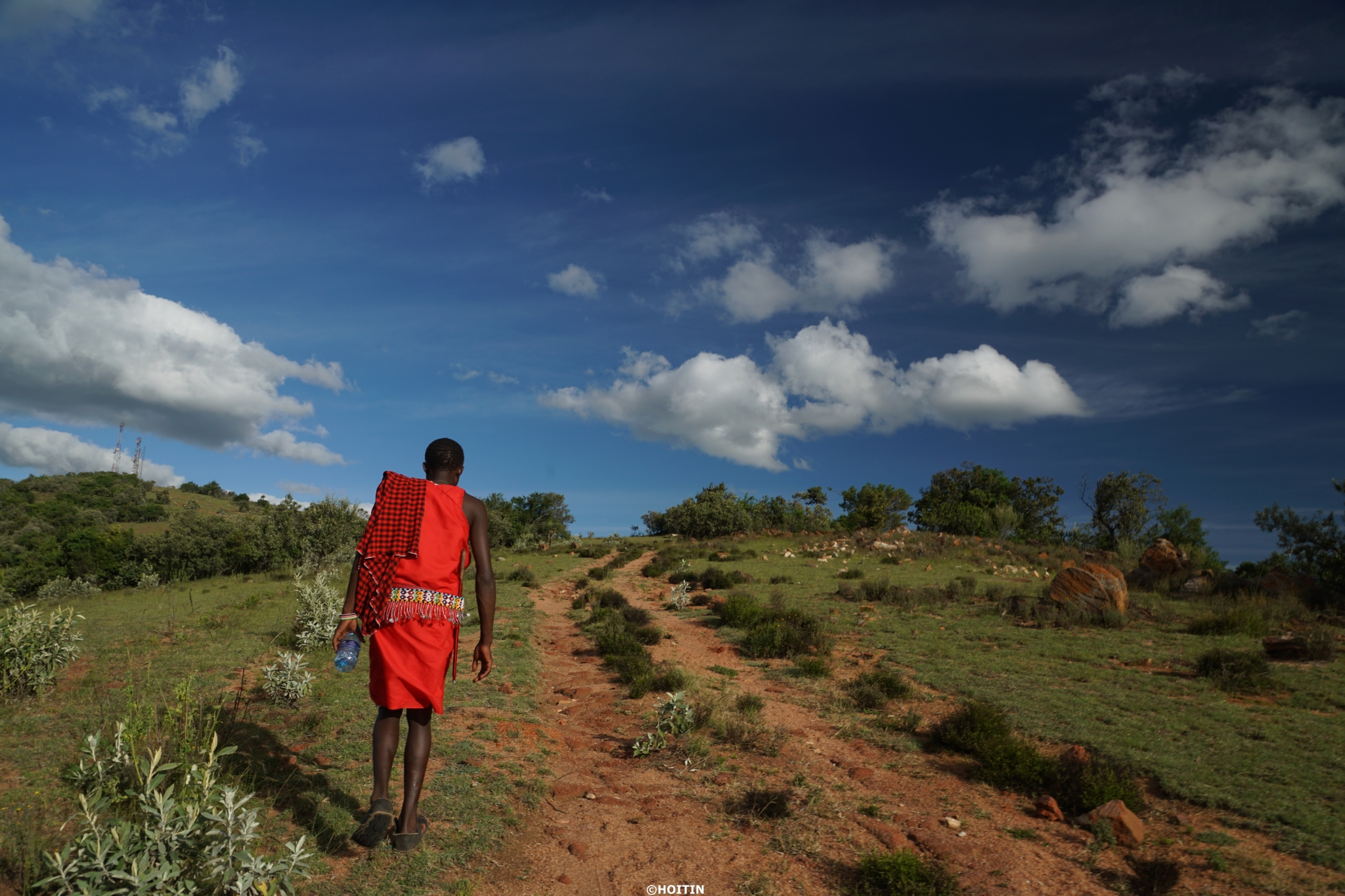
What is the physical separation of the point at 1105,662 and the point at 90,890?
1114cm

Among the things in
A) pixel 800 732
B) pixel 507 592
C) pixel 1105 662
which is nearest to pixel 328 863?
pixel 800 732

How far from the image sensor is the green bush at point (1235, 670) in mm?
7844

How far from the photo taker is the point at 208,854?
9.56 ft

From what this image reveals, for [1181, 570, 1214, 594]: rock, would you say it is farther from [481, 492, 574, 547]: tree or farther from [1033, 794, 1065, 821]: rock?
[481, 492, 574, 547]: tree

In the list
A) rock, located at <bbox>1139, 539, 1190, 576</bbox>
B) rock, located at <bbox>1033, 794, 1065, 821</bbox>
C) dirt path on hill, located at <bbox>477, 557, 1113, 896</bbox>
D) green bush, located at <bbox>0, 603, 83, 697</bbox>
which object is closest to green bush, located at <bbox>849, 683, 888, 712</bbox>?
dirt path on hill, located at <bbox>477, 557, 1113, 896</bbox>

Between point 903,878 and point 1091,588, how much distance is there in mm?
11396

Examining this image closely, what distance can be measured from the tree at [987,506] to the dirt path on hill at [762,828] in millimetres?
35684

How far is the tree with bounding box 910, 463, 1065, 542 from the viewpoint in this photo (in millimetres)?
41125

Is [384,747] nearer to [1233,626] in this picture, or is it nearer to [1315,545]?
[1233,626]

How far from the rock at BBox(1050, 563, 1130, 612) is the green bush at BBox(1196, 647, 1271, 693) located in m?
3.39

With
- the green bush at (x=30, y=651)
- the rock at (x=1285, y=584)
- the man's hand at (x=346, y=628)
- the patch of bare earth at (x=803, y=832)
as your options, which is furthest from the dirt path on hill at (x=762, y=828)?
the rock at (x=1285, y=584)

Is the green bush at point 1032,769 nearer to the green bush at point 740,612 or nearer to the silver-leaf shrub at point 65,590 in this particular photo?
the green bush at point 740,612

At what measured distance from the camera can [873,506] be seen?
55.4m

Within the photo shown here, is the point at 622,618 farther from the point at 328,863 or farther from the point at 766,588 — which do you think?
the point at 328,863
